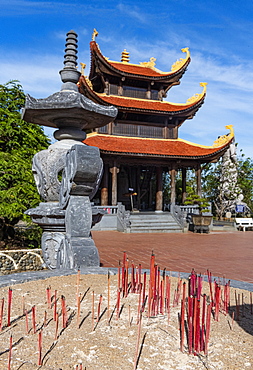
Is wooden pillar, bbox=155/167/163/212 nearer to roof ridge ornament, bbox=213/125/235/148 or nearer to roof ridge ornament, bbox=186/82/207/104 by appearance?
roof ridge ornament, bbox=213/125/235/148

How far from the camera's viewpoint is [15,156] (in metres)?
7.99

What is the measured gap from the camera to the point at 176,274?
4180mm

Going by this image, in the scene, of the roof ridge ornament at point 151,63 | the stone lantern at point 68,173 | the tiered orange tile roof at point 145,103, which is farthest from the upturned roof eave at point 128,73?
the stone lantern at point 68,173

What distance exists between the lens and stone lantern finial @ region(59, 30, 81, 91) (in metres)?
5.40

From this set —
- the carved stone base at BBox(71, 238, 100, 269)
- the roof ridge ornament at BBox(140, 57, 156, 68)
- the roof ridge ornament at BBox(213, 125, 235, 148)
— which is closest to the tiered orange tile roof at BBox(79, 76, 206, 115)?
the roof ridge ornament at BBox(213, 125, 235, 148)

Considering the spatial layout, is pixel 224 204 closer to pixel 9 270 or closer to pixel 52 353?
pixel 9 270

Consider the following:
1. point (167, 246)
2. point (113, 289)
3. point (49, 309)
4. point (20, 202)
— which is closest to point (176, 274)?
point (113, 289)

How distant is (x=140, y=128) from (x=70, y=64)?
1461cm

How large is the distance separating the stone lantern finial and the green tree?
9.74 feet

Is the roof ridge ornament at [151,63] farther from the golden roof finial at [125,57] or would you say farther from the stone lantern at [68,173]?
the stone lantern at [68,173]

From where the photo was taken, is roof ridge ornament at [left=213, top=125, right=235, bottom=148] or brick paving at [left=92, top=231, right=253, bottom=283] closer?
brick paving at [left=92, top=231, right=253, bottom=283]

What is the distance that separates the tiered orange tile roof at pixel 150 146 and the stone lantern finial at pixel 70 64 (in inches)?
423

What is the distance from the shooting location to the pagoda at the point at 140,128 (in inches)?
699

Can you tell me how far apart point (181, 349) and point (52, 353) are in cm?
82
